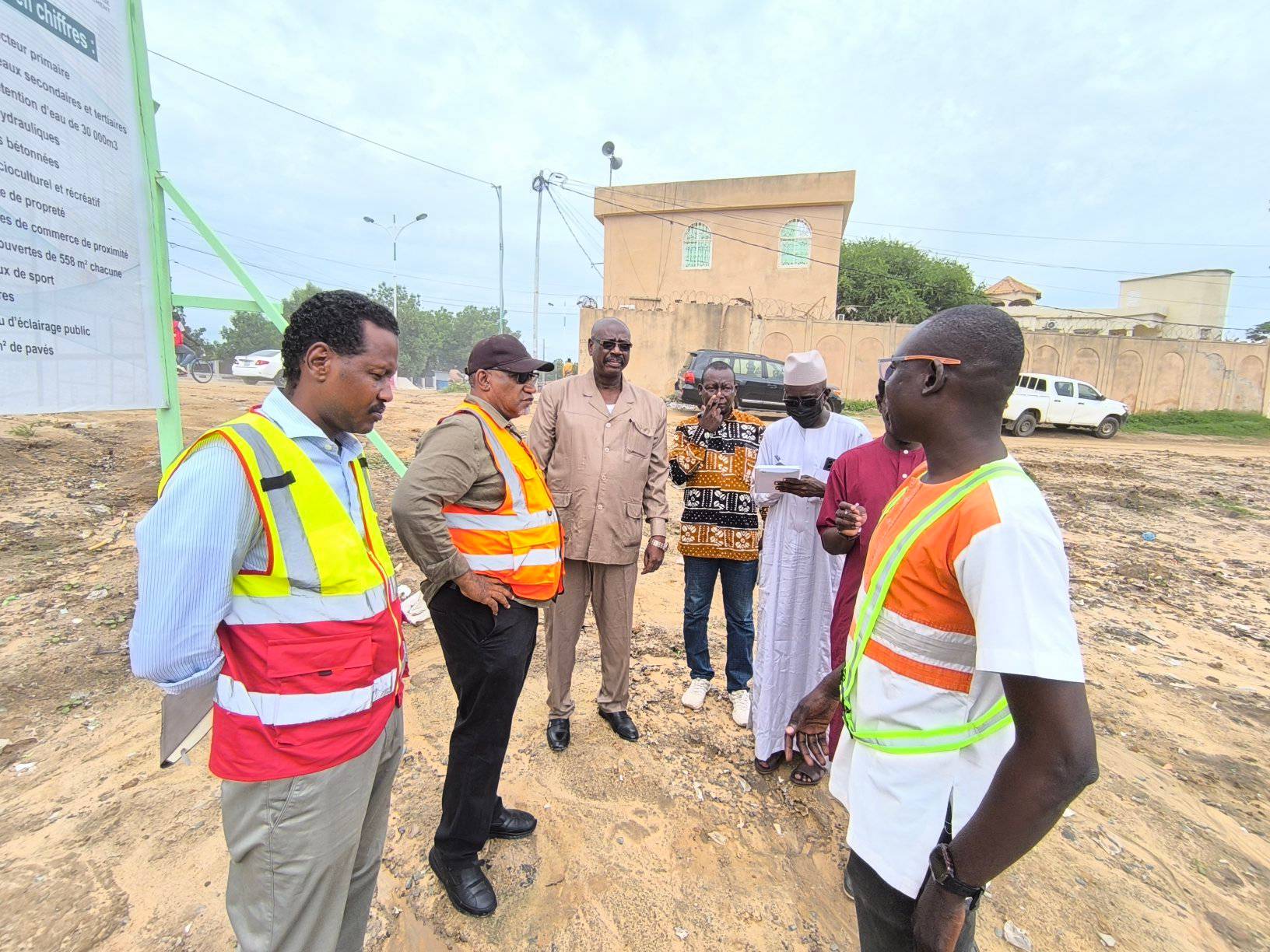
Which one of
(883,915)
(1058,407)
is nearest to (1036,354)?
(1058,407)

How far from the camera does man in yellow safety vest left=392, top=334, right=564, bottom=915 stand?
6.45ft

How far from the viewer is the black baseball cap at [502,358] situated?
216 cm

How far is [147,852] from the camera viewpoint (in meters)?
2.22

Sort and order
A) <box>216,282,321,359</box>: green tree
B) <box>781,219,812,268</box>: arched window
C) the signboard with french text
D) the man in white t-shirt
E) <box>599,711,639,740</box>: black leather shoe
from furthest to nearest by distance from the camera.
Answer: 1. <box>216,282,321,359</box>: green tree
2. <box>781,219,812,268</box>: arched window
3. <box>599,711,639,740</box>: black leather shoe
4. the signboard with french text
5. the man in white t-shirt

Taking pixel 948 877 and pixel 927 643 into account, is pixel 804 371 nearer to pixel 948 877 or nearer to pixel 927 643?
pixel 927 643

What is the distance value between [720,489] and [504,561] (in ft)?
5.17

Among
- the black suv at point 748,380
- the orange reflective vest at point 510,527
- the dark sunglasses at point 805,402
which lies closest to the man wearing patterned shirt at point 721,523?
the dark sunglasses at point 805,402

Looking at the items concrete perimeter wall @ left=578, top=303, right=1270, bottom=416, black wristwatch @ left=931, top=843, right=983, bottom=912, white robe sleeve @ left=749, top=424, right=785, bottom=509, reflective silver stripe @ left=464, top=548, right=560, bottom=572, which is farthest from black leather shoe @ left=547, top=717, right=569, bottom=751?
concrete perimeter wall @ left=578, top=303, right=1270, bottom=416

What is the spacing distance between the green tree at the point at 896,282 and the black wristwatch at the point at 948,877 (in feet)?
89.7

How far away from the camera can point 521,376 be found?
2201 mm

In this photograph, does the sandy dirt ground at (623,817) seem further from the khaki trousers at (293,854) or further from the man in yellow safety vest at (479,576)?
the khaki trousers at (293,854)

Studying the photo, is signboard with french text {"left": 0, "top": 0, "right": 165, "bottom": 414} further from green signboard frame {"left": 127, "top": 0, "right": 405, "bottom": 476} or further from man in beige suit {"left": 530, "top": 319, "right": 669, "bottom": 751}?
man in beige suit {"left": 530, "top": 319, "right": 669, "bottom": 751}

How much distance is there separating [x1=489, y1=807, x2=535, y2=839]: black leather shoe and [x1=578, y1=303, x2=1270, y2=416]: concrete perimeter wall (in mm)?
17559

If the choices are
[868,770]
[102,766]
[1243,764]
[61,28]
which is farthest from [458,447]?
[1243,764]
